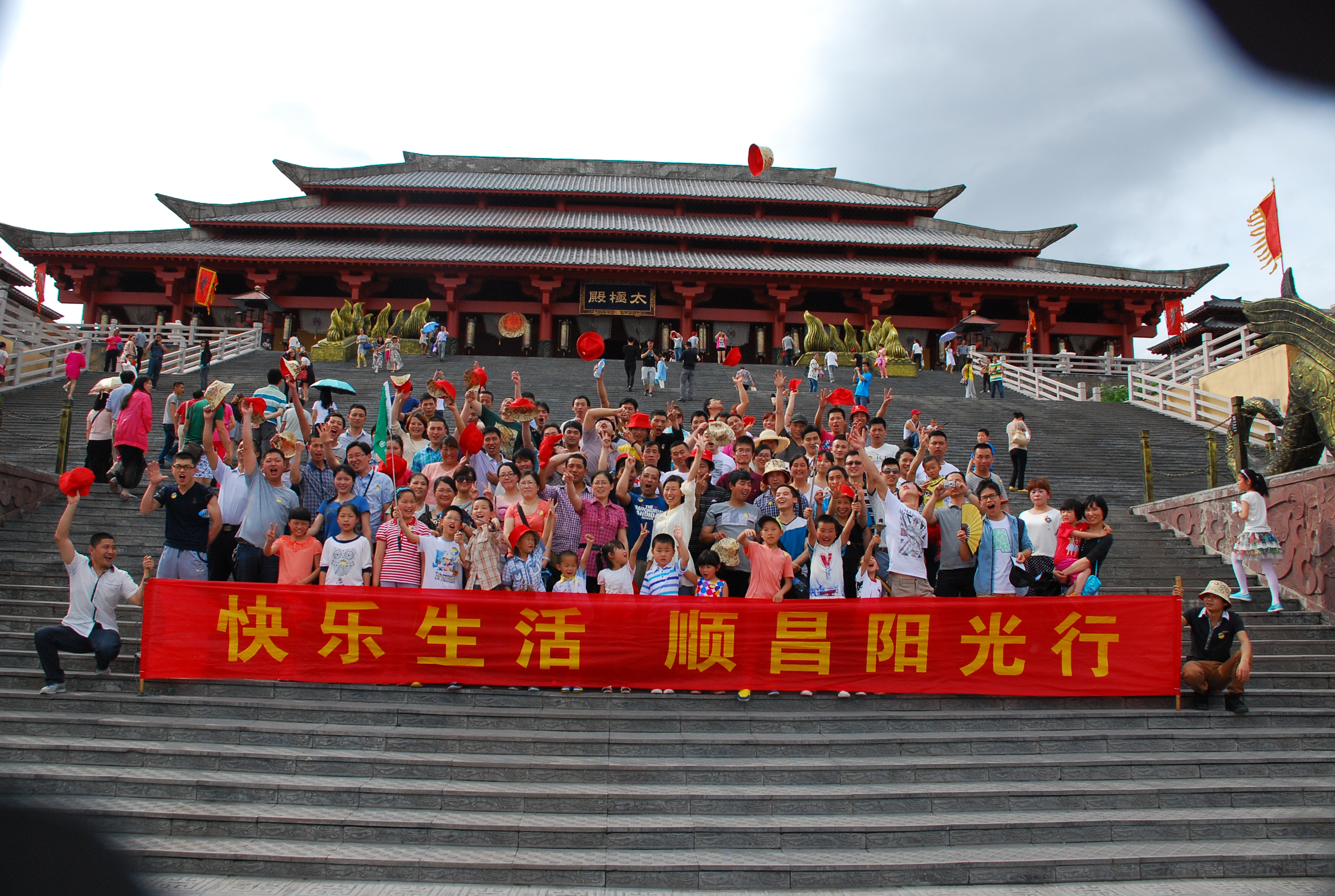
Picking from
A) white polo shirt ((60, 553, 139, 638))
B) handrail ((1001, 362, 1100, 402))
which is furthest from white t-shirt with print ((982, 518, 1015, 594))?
handrail ((1001, 362, 1100, 402))

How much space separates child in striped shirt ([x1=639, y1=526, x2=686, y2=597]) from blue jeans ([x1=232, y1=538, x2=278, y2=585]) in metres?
2.95

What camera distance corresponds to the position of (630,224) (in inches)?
1140

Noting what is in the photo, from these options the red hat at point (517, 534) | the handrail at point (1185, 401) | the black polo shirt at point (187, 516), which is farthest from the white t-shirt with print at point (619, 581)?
the handrail at point (1185, 401)

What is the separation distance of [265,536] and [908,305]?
2533cm

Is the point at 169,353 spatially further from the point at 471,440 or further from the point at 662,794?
the point at 662,794

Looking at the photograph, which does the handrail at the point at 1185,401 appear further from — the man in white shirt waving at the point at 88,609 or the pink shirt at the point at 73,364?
the pink shirt at the point at 73,364

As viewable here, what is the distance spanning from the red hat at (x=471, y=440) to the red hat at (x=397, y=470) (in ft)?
1.94

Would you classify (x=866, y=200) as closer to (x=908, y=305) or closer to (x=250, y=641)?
(x=908, y=305)

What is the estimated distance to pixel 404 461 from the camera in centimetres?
814

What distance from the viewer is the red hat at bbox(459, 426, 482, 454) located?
25.8ft

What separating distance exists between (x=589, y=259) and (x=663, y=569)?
21.6 m

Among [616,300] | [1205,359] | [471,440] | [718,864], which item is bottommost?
[718,864]

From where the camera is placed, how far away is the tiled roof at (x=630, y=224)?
27.9 meters

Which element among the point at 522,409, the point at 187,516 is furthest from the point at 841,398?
the point at 187,516
